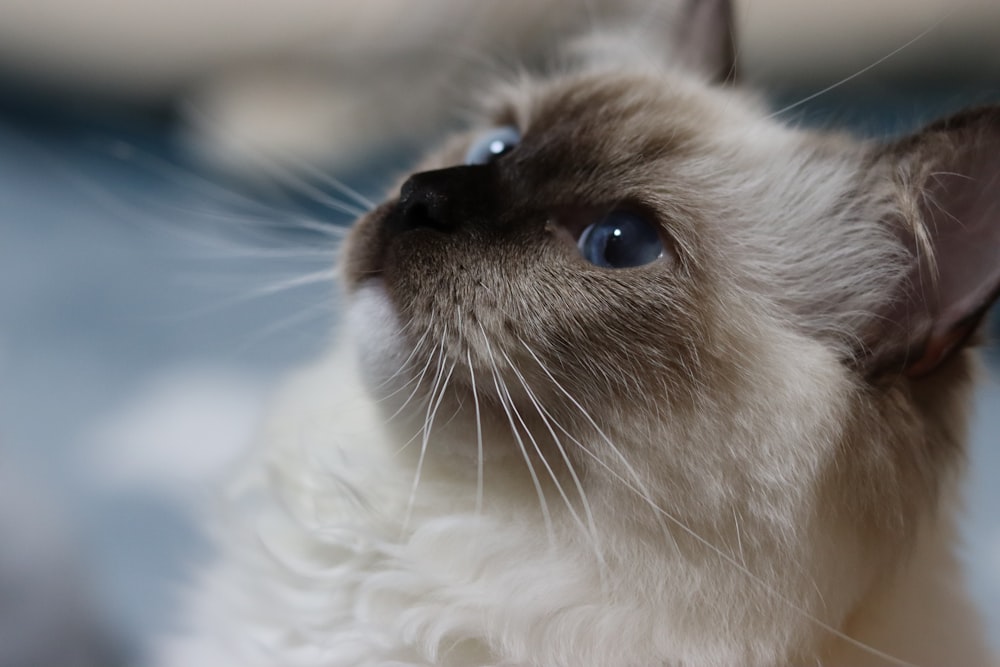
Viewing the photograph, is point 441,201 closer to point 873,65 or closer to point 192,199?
point 873,65

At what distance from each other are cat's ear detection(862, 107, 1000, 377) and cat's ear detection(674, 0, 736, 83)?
315 mm

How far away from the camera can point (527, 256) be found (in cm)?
61

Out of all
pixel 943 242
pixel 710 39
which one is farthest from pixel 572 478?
pixel 710 39

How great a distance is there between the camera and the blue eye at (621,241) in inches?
24.9

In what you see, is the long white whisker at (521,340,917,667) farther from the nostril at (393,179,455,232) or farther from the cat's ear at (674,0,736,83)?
the cat's ear at (674,0,736,83)

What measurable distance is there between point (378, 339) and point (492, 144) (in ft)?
0.93

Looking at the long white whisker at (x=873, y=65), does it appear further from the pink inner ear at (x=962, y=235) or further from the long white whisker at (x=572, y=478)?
the long white whisker at (x=572, y=478)

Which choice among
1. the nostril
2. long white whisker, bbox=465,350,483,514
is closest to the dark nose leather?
the nostril

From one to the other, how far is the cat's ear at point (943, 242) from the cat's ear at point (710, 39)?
1.03 feet

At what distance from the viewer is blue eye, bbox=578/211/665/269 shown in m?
0.63

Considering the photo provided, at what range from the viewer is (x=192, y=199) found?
1.24 metres

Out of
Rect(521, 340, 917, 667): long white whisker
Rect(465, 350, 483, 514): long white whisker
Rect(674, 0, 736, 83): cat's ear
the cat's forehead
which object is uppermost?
Rect(674, 0, 736, 83): cat's ear

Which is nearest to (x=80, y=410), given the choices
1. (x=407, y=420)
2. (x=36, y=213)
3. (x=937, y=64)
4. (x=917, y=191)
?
(x=36, y=213)

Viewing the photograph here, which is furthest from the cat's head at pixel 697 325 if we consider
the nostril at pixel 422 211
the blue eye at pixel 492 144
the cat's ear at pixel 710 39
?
the cat's ear at pixel 710 39
